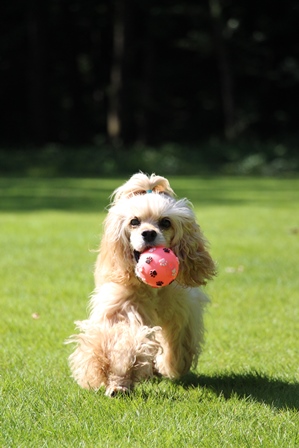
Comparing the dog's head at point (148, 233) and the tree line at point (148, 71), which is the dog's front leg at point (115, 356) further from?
the tree line at point (148, 71)

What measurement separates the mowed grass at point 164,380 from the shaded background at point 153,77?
2240cm

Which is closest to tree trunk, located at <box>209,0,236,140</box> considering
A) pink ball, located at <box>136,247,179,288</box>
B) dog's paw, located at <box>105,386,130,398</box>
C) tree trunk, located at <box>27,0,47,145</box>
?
tree trunk, located at <box>27,0,47,145</box>

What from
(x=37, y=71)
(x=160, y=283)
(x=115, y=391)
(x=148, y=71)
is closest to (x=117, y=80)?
(x=37, y=71)

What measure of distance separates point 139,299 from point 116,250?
1.19 ft

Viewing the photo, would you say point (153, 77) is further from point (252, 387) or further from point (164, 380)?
point (252, 387)

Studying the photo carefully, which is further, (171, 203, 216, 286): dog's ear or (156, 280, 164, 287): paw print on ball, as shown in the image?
(171, 203, 216, 286): dog's ear

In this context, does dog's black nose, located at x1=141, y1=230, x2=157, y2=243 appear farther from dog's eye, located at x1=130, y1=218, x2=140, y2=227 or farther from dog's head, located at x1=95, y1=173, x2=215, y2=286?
dog's eye, located at x1=130, y1=218, x2=140, y2=227

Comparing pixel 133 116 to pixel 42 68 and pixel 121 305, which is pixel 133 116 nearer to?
pixel 42 68

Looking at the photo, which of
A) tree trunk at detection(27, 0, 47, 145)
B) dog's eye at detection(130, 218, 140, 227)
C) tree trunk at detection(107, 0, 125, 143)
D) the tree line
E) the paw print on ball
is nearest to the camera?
the paw print on ball

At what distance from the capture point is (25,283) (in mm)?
8680

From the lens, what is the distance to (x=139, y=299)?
519 centimetres

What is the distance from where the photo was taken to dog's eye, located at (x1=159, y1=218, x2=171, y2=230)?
500 cm

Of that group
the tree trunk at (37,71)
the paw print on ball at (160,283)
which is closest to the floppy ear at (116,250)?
the paw print on ball at (160,283)

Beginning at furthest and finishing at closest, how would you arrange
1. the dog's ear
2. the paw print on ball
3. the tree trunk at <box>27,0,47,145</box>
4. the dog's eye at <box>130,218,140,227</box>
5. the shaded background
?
the tree trunk at <box>27,0,47,145</box> → the shaded background → the dog's ear → the dog's eye at <box>130,218,140,227</box> → the paw print on ball
